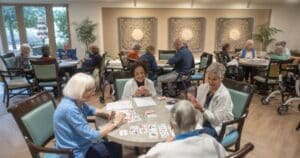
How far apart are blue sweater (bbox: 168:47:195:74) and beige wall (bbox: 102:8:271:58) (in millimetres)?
2876

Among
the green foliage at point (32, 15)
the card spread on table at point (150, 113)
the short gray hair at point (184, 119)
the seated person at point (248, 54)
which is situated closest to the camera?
the short gray hair at point (184, 119)

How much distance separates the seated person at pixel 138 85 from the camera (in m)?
2.66

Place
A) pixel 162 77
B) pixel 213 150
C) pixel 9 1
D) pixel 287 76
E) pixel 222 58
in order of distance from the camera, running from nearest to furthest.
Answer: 1. pixel 213 150
2. pixel 287 76
3. pixel 162 77
4. pixel 222 58
5. pixel 9 1

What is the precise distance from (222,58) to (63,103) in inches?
190

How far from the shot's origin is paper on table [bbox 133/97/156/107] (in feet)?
7.86

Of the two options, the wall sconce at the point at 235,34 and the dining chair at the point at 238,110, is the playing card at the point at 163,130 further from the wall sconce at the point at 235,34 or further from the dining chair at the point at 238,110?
the wall sconce at the point at 235,34

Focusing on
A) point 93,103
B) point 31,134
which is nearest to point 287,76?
point 93,103

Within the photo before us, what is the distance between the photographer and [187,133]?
1205mm

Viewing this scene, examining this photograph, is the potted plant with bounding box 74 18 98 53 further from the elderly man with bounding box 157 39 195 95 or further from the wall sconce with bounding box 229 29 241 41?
the wall sconce with bounding box 229 29 241 41

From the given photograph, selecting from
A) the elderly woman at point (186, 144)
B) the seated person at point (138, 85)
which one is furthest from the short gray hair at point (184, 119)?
the seated person at point (138, 85)

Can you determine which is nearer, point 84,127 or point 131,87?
point 84,127

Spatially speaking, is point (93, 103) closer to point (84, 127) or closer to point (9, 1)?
point (84, 127)

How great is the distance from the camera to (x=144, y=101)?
98.4 inches

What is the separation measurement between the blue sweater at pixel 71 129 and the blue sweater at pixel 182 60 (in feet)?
10.2
